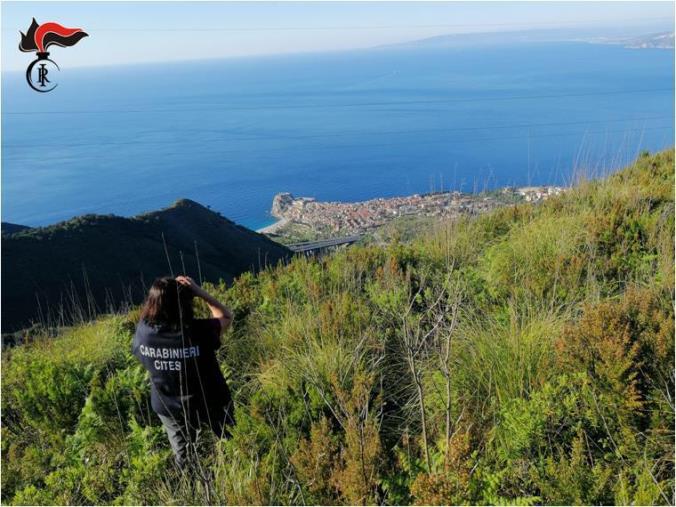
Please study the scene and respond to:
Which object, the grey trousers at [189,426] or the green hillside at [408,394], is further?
the grey trousers at [189,426]

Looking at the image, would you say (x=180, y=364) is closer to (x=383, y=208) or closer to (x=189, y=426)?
(x=189, y=426)

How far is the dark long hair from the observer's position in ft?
9.19

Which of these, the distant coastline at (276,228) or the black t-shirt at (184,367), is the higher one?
the black t-shirt at (184,367)

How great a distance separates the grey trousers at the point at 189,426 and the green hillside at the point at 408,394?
0.31ft

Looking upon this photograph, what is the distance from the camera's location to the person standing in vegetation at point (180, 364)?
2.77 metres

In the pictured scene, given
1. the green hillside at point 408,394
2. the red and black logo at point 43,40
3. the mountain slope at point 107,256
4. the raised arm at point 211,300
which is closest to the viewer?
the green hillside at point 408,394

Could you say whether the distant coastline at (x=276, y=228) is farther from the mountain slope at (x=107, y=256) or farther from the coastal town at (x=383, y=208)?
the mountain slope at (x=107, y=256)

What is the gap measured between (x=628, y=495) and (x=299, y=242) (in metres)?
36.1

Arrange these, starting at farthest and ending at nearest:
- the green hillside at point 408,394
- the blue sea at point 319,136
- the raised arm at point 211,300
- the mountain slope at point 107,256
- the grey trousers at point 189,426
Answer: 1. the blue sea at point 319,136
2. the mountain slope at point 107,256
3. the raised arm at point 211,300
4. the grey trousers at point 189,426
5. the green hillside at point 408,394

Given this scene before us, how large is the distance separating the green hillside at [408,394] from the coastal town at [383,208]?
2.29 m

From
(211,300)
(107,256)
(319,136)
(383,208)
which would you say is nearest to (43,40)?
(211,300)

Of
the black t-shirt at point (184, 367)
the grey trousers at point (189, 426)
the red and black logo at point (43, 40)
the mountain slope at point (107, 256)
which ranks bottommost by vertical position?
the mountain slope at point (107, 256)

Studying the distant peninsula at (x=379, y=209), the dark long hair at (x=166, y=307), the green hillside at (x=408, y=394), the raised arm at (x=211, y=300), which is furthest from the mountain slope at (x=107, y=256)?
the dark long hair at (x=166, y=307)

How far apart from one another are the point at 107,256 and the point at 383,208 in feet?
54.5
